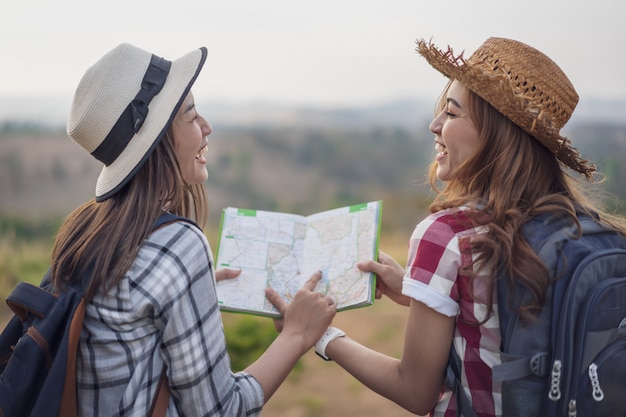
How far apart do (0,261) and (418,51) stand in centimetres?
462

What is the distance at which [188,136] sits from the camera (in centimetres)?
205

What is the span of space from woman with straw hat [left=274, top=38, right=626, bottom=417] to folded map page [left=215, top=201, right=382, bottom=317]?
1.03 feet

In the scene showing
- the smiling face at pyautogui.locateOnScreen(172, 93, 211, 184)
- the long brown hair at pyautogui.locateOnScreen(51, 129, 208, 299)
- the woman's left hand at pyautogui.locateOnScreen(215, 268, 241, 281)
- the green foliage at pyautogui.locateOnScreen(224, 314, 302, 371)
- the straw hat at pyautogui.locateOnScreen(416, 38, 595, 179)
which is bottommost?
the green foliage at pyautogui.locateOnScreen(224, 314, 302, 371)

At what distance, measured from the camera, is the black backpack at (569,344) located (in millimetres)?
1751

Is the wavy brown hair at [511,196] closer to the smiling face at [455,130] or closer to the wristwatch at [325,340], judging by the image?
the smiling face at [455,130]

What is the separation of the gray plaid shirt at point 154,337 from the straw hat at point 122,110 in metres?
0.25

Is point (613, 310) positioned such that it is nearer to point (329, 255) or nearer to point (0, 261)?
point (329, 255)

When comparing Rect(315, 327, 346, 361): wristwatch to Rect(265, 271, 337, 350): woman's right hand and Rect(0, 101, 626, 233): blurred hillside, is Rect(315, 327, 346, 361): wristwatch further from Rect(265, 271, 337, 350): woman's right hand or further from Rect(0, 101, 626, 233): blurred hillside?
Rect(0, 101, 626, 233): blurred hillside

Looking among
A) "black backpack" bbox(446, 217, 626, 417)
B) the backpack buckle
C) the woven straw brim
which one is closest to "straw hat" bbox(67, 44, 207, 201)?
the woven straw brim

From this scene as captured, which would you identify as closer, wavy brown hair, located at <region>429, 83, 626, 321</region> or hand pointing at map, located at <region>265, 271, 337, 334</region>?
wavy brown hair, located at <region>429, 83, 626, 321</region>

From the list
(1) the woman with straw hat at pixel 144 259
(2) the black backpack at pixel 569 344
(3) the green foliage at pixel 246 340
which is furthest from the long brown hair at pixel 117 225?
(3) the green foliage at pixel 246 340

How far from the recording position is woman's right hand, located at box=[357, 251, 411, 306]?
2.38 m

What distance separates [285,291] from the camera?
248cm

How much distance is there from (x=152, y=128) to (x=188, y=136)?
0.14 m
